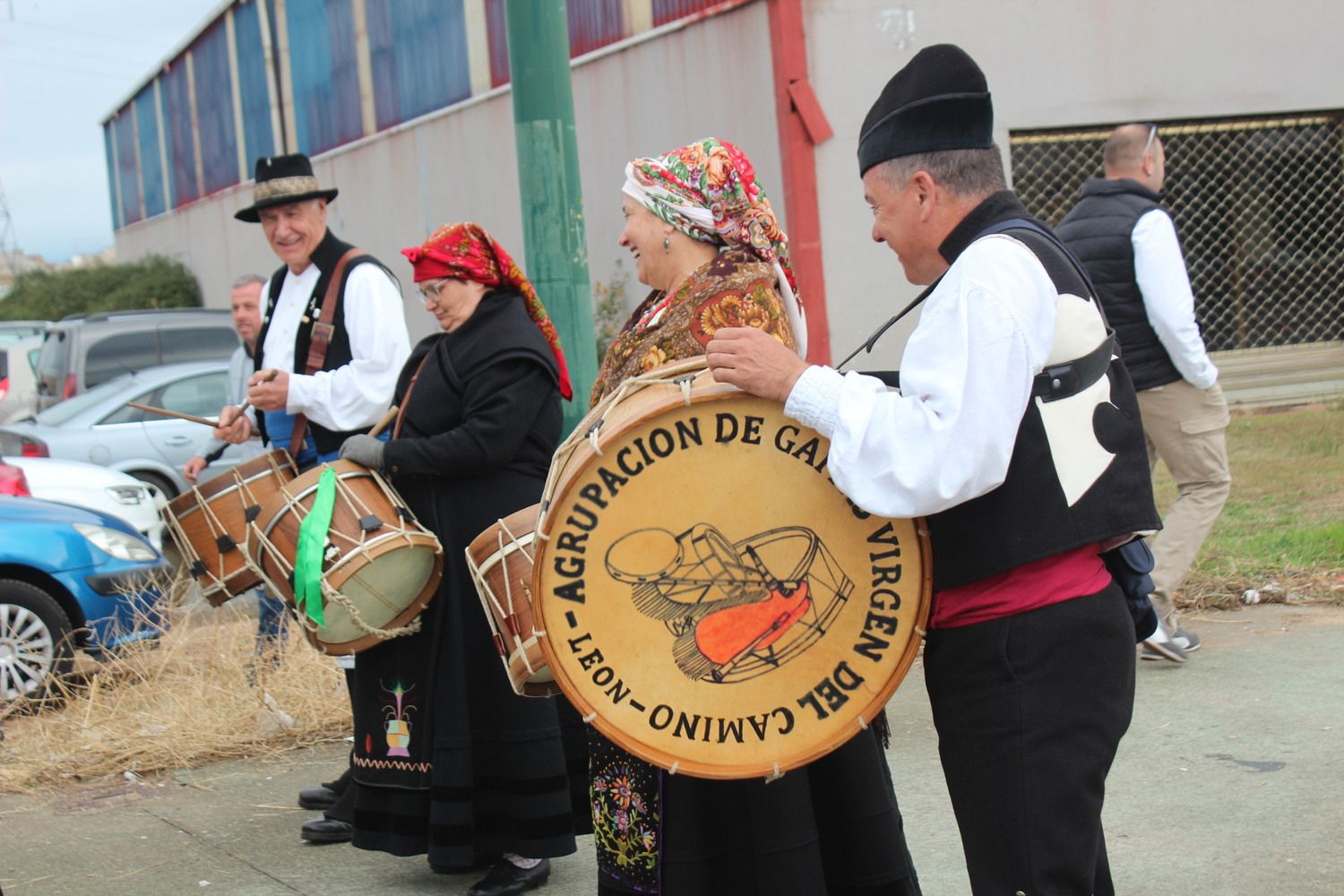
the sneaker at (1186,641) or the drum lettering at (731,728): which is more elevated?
the drum lettering at (731,728)

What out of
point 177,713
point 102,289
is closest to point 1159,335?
point 177,713

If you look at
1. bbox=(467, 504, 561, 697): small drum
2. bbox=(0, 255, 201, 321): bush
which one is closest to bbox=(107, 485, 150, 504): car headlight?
bbox=(467, 504, 561, 697): small drum

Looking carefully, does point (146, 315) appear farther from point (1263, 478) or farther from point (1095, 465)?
point (1095, 465)

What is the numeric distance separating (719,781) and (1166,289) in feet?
12.1

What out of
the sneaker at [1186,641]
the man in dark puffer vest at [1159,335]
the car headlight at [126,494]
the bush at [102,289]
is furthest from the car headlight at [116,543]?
the bush at [102,289]

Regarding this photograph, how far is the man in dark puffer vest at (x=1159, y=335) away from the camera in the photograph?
588 cm

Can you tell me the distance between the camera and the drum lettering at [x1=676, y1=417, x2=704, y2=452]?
2586 millimetres

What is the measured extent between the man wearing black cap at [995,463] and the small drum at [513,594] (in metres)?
0.86

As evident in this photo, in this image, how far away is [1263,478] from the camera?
32.2 ft

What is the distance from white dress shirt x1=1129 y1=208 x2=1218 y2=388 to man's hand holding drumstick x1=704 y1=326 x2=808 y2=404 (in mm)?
3736

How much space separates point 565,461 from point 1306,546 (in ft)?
19.9

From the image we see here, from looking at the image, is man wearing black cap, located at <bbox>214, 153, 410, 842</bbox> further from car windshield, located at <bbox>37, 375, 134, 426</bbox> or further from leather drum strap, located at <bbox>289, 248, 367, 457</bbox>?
car windshield, located at <bbox>37, 375, 134, 426</bbox>

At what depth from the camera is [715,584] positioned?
8.48 feet

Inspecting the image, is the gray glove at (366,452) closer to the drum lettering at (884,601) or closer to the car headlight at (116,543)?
the drum lettering at (884,601)
